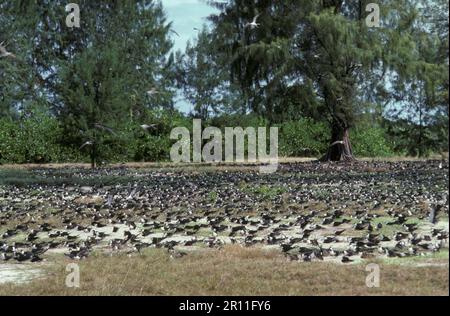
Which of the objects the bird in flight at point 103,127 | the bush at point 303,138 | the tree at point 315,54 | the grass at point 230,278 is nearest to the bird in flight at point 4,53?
the bird in flight at point 103,127

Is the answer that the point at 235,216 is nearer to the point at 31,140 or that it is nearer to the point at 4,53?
the point at 31,140

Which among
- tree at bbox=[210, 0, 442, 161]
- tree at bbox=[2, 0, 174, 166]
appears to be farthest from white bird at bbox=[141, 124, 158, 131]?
tree at bbox=[210, 0, 442, 161]

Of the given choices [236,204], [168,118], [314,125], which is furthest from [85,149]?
[236,204]

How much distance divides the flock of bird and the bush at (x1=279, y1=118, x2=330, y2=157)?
14.2m

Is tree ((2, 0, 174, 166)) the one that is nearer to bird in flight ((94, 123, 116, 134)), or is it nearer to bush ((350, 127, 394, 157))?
bird in flight ((94, 123, 116, 134))

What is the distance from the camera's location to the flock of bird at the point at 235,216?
6.66 m

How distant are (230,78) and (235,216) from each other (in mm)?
16955

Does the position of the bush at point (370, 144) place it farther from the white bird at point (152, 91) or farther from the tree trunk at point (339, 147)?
the white bird at point (152, 91)

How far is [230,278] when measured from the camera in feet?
17.5

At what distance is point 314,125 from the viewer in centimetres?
3033

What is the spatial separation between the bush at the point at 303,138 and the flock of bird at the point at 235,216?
14198 millimetres

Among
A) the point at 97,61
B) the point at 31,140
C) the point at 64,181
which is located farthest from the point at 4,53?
the point at 64,181

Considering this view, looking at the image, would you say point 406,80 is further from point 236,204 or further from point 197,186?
point 236,204
